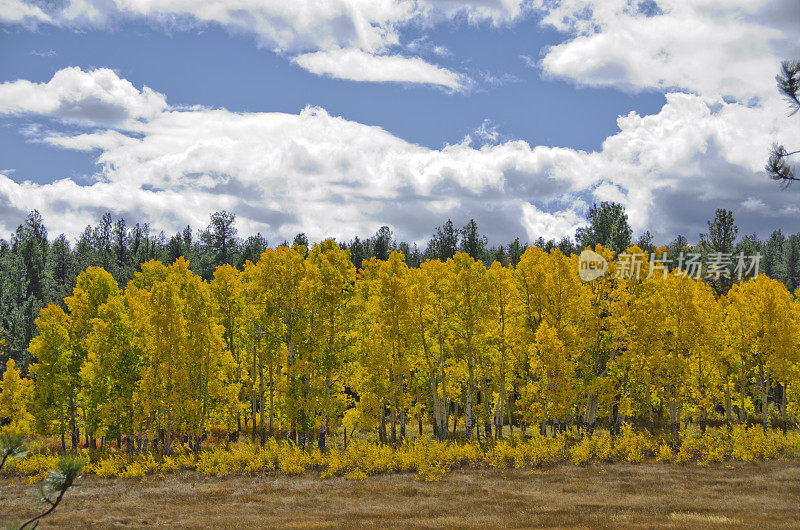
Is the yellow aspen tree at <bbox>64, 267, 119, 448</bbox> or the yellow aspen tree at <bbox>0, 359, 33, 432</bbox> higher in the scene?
the yellow aspen tree at <bbox>64, 267, 119, 448</bbox>

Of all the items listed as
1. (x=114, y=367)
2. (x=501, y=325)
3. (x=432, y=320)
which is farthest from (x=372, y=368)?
(x=114, y=367)

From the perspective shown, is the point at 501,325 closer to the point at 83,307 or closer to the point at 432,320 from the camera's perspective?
the point at 432,320

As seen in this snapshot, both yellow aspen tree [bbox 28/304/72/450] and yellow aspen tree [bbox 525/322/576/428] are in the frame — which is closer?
yellow aspen tree [bbox 525/322/576/428]

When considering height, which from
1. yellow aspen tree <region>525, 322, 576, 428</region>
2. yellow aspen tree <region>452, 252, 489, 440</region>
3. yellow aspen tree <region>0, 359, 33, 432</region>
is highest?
yellow aspen tree <region>452, 252, 489, 440</region>

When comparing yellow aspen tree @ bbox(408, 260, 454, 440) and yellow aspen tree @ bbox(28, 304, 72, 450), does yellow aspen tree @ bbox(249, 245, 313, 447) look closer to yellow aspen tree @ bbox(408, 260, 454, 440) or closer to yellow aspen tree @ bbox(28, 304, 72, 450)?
yellow aspen tree @ bbox(408, 260, 454, 440)

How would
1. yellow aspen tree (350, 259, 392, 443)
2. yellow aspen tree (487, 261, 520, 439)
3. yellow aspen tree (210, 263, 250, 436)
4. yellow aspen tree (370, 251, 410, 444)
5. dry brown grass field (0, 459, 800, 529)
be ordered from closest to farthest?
1. dry brown grass field (0, 459, 800, 529)
2. yellow aspen tree (350, 259, 392, 443)
3. yellow aspen tree (370, 251, 410, 444)
4. yellow aspen tree (487, 261, 520, 439)
5. yellow aspen tree (210, 263, 250, 436)

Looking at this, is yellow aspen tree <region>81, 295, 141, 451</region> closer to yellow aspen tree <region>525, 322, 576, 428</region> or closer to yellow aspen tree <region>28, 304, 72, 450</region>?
yellow aspen tree <region>28, 304, 72, 450</region>

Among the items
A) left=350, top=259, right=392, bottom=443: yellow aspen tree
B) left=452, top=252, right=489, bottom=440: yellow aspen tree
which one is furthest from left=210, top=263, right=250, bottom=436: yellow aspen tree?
left=452, top=252, right=489, bottom=440: yellow aspen tree

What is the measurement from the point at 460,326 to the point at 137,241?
93613mm

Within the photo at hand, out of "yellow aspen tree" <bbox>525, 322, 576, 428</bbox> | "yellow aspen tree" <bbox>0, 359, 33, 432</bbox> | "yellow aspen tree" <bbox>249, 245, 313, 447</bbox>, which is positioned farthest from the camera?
"yellow aspen tree" <bbox>0, 359, 33, 432</bbox>

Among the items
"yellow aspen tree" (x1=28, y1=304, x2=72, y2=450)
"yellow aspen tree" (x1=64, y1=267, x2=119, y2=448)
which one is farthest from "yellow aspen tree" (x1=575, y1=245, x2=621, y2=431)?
"yellow aspen tree" (x1=28, y1=304, x2=72, y2=450)

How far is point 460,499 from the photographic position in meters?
22.9

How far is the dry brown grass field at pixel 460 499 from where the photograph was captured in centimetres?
1923

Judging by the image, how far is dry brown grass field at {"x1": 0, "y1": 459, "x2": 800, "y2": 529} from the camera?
19234 millimetres
